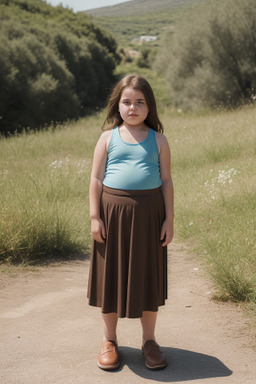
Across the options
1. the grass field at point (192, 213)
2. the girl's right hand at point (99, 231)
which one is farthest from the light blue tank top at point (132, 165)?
the grass field at point (192, 213)

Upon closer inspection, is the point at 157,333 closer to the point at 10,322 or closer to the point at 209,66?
the point at 10,322

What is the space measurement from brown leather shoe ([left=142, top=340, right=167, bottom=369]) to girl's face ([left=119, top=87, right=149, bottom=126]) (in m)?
1.35

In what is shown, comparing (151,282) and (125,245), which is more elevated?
(125,245)

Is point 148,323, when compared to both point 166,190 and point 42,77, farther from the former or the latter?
point 42,77

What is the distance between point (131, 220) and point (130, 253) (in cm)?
19

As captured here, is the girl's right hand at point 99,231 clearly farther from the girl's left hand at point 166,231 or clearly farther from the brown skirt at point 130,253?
the girl's left hand at point 166,231

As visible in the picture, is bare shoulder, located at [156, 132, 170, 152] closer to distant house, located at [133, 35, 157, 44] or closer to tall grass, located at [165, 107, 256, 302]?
tall grass, located at [165, 107, 256, 302]

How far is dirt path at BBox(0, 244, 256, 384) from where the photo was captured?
3012 millimetres

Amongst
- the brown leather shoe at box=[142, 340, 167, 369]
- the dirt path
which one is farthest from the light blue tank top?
the dirt path

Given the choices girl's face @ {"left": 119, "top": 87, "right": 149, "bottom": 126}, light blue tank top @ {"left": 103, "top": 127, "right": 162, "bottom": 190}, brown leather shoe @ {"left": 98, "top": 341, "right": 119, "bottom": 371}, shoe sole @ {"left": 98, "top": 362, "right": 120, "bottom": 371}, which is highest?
girl's face @ {"left": 119, "top": 87, "right": 149, "bottom": 126}

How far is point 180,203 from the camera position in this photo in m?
7.59

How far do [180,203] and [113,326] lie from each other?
452 cm

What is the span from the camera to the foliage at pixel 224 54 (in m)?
23.6

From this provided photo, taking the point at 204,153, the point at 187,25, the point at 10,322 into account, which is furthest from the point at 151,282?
the point at 187,25
